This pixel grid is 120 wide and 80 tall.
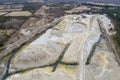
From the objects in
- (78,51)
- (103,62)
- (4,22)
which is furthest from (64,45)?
(4,22)

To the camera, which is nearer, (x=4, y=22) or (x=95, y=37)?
(x=95, y=37)

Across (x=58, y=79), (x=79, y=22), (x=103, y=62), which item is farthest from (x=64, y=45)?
(x=79, y=22)

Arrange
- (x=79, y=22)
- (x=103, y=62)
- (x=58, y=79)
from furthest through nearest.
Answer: (x=79, y=22) < (x=103, y=62) < (x=58, y=79)

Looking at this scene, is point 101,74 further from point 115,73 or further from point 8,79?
point 8,79

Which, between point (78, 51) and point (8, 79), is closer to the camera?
point (8, 79)

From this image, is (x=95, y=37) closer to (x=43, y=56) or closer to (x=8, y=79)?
(x=43, y=56)

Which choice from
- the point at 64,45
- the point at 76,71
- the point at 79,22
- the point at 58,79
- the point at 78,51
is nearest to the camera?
the point at 58,79
